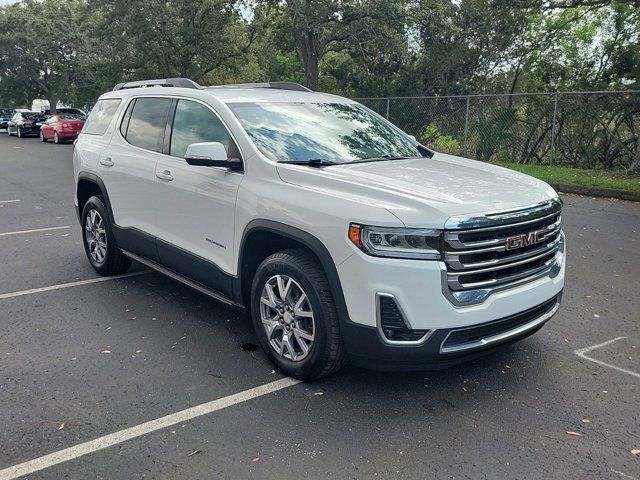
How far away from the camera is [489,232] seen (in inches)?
127

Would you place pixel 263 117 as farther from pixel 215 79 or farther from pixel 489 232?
pixel 215 79

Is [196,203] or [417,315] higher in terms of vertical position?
[196,203]

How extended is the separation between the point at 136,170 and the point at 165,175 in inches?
21.2

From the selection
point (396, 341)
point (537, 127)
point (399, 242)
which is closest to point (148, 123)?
point (399, 242)

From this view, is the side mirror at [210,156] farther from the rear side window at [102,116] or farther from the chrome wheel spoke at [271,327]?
the rear side window at [102,116]

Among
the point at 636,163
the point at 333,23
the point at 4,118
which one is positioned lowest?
the point at 636,163

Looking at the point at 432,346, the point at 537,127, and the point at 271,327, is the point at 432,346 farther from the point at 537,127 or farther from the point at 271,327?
the point at 537,127

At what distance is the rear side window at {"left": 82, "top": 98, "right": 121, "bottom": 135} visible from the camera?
5883 millimetres

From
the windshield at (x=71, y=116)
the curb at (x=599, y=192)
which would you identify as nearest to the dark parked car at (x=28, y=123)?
the windshield at (x=71, y=116)

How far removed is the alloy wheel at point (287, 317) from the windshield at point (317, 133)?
2.96 ft

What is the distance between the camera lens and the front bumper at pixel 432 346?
3.18 m

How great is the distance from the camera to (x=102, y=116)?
19.9 feet

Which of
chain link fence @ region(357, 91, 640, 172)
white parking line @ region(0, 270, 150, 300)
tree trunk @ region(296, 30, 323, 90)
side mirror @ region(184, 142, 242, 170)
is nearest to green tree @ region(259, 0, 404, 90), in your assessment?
tree trunk @ region(296, 30, 323, 90)

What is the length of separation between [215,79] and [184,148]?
28.9m
